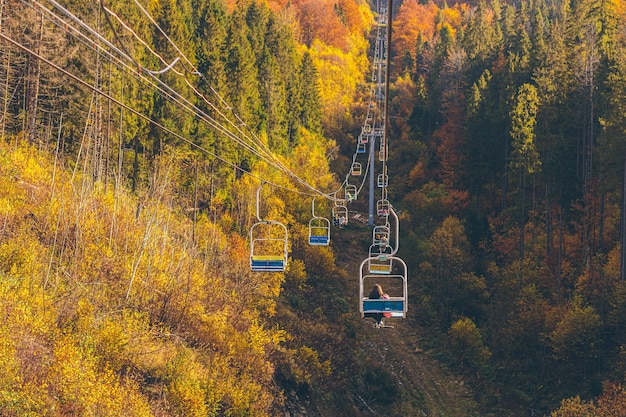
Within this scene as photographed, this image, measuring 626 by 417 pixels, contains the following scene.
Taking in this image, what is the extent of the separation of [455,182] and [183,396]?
123 ft

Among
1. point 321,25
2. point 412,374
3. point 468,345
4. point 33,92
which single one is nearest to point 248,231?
point 412,374

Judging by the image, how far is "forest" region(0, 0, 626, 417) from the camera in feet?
84.8

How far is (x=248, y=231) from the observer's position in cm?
4225

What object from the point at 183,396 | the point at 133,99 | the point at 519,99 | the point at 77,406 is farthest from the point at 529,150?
the point at 77,406

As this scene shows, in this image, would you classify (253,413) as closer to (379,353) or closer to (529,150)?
(379,353)

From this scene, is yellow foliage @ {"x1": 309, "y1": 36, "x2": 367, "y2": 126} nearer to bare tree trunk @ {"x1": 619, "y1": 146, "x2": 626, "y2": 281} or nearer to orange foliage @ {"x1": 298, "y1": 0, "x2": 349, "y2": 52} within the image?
orange foliage @ {"x1": 298, "y1": 0, "x2": 349, "y2": 52}

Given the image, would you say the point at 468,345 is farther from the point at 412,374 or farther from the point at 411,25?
the point at 411,25

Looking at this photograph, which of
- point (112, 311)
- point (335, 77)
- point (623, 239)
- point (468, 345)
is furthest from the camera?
point (335, 77)

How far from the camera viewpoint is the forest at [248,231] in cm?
2584

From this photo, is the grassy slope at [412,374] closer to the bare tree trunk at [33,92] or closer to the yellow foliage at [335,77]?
the bare tree trunk at [33,92]

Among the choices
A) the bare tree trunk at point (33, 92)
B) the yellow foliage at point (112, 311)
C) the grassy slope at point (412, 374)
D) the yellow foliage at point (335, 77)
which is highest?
the yellow foliage at point (335, 77)

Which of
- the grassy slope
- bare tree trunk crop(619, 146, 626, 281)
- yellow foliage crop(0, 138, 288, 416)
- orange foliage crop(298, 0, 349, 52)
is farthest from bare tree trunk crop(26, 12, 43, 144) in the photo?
orange foliage crop(298, 0, 349, 52)

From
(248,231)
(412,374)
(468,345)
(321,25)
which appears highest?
(321,25)

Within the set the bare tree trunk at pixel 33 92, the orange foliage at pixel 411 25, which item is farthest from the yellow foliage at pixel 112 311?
the orange foliage at pixel 411 25
